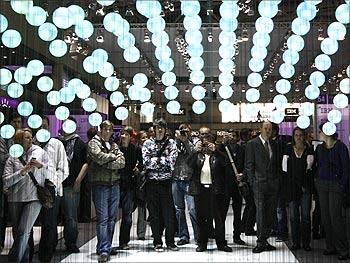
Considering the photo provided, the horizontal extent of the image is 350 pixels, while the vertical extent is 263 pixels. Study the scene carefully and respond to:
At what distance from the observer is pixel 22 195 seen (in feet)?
12.5

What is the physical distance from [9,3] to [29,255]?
2.25 m

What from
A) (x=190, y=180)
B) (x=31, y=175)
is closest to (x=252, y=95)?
(x=190, y=180)

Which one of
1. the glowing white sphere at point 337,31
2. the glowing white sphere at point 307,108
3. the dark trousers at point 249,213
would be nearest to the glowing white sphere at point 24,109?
the dark trousers at point 249,213

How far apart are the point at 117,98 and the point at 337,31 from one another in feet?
6.53

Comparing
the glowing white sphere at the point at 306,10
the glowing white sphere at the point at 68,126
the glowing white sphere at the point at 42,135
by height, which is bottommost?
the glowing white sphere at the point at 42,135

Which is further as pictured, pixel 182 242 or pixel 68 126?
pixel 182 242

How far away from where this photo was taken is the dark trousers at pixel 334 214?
4.24 metres

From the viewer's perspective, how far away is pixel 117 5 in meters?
4.90

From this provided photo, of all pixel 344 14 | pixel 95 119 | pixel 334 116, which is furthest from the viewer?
pixel 95 119

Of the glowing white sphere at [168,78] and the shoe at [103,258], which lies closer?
the shoe at [103,258]

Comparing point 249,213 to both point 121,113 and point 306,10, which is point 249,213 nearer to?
point 121,113

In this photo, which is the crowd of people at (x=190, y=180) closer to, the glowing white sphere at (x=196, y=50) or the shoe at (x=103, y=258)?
the shoe at (x=103, y=258)

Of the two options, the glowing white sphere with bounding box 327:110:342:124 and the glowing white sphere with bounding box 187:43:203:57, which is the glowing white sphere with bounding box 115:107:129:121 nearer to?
the glowing white sphere with bounding box 187:43:203:57

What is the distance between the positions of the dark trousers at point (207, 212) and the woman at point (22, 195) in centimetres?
145
